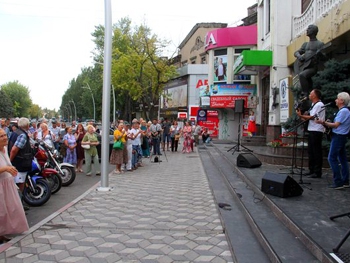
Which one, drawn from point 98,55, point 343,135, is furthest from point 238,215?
point 98,55

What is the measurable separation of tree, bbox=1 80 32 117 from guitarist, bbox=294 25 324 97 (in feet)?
300

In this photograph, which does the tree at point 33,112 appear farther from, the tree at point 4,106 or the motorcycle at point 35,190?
the motorcycle at point 35,190

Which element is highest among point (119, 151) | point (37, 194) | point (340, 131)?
point (340, 131)

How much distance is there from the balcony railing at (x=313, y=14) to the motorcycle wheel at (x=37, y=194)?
9.10m

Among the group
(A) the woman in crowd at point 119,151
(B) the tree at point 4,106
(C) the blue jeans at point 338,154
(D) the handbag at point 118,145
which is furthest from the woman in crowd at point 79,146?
(B) the tree at point 4,106

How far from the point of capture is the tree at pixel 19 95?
301ft

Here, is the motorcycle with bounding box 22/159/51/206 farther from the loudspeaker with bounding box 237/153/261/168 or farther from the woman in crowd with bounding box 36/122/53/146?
the loudspeaker with bounding box 237/153/261/168

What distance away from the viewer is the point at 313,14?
11.8 m

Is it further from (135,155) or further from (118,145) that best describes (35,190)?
(135,155)

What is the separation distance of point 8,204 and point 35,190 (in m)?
2.14

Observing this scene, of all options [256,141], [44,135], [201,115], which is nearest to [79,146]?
[44,135]

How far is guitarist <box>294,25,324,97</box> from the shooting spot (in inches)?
351

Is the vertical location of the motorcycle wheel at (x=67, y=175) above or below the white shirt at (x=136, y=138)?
below

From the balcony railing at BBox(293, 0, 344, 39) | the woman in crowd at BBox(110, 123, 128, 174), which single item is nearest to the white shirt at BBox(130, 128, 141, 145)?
the woman in crowd at BBox(110, 123, 128, 174)
